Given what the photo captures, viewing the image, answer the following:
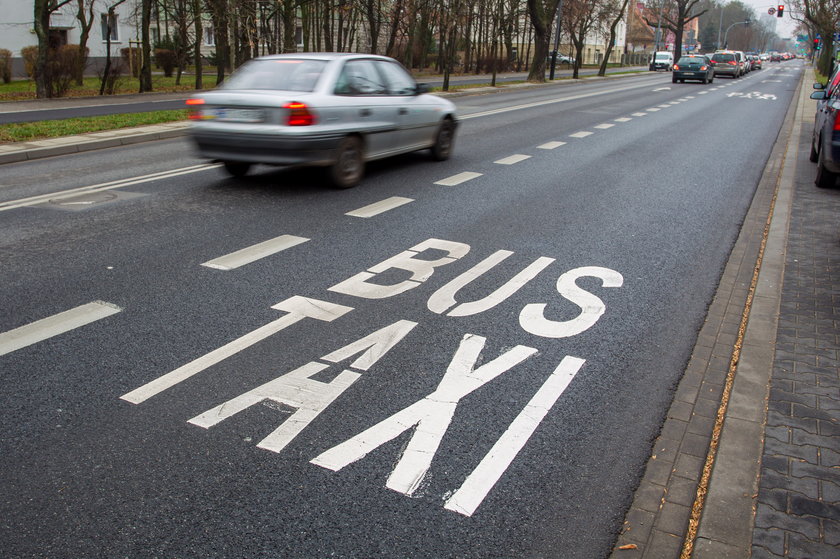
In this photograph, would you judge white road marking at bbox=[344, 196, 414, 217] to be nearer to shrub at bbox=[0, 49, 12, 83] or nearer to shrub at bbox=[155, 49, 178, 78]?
shrub at bbox=[0, 49, 12, 83]

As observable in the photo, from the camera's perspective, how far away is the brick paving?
296 centimetres

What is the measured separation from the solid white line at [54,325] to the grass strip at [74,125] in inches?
396

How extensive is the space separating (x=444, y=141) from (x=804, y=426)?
9113 millimetres

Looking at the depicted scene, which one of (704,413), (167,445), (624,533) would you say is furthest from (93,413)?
(704,413)

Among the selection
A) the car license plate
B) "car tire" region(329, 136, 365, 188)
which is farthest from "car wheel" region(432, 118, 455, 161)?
the car license plate

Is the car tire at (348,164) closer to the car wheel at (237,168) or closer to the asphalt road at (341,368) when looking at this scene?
the asphalt road at (341,368)

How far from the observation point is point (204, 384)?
4.16 meters

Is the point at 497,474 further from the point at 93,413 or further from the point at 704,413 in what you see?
the point at 93,413

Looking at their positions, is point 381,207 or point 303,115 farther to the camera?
point 303,115

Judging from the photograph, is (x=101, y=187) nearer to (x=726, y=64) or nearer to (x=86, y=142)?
(x=86, y=142)

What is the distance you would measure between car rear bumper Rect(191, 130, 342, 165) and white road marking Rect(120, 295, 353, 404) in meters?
3.82

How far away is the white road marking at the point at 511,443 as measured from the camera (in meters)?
3.26

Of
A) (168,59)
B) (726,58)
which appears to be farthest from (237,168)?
(726,58)

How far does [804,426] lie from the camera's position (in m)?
3.80
